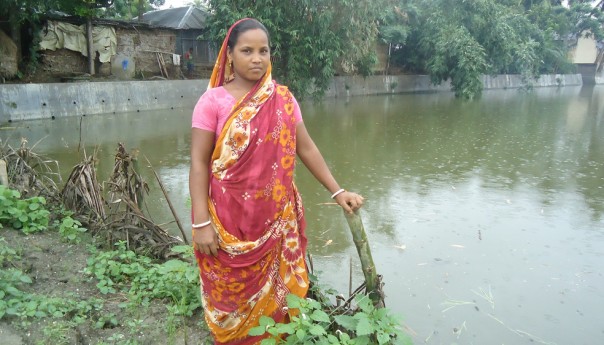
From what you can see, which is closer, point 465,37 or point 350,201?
point 350,201

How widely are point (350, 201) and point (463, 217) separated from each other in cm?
283

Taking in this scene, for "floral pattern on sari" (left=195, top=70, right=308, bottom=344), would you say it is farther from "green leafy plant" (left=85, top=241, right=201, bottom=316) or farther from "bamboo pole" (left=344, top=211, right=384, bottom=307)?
"green leafy plant" (left=85, top=241, right=201, bottom=316)

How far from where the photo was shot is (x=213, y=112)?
1.78 m

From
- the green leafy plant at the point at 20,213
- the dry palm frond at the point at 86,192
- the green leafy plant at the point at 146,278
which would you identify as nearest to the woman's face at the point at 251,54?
the green leafy plant at the point at 146,278

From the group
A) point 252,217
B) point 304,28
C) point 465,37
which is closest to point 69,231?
point 252,217

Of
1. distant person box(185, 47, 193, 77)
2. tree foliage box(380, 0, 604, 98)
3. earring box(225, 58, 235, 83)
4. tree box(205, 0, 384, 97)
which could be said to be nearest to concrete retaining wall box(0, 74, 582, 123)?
distant person box(185, 47, 193, 77)

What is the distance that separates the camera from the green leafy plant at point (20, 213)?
10.1ft

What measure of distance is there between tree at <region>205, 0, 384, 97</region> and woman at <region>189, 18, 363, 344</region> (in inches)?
249

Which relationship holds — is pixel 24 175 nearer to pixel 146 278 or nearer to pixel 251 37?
pixel 146 278

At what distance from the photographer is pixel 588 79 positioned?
123ft

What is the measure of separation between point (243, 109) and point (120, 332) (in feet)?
4.04

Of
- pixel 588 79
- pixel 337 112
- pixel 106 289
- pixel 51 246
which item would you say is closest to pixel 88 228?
pixel 51 246

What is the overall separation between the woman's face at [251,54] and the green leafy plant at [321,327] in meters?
0.92

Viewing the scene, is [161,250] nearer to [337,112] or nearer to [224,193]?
[224,193]
